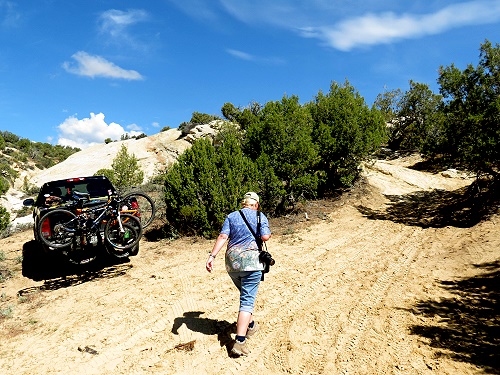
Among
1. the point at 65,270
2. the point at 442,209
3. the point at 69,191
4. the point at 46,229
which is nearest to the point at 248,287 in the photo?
the point at 46,229

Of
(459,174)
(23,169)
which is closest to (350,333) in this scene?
(459,174)

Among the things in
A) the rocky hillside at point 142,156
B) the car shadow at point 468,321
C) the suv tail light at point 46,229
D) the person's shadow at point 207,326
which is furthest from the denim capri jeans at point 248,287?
the rocky hillside at point 142,156

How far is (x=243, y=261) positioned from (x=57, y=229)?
182 inches

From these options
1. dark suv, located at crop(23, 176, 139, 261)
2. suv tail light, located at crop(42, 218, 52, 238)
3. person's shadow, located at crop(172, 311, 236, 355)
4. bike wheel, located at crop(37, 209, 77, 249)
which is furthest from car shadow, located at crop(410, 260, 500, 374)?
suv tail light, located at crop(42, 218, 52, 238)

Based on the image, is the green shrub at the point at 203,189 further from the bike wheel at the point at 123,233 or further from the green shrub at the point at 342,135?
the green shrub at the point at 342,135

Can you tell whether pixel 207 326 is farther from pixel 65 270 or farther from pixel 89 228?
pixel 65 270

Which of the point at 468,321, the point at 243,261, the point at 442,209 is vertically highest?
the point at 243,261

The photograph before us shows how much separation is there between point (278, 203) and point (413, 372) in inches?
369

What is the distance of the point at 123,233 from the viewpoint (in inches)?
272

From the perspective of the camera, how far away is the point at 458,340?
4207 millimetres

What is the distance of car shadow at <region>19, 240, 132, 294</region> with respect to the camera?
23.7ft

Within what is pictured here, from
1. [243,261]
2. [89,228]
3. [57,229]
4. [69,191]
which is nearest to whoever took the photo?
[243,261]

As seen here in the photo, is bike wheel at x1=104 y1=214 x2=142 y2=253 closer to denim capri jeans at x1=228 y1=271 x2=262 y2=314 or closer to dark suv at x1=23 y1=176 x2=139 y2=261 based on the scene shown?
dark suv at x1=23 y1=176 x2=139 y2=261

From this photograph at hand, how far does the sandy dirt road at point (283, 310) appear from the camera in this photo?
403cm
